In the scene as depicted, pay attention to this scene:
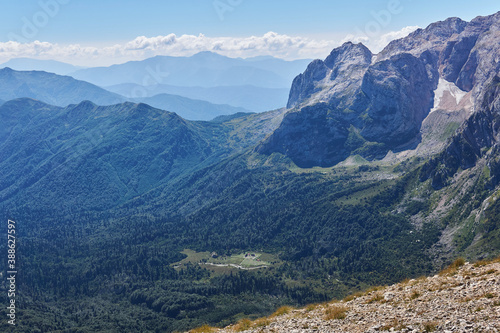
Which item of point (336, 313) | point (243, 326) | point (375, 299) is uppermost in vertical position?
point (375, 299)

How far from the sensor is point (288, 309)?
6359 centimetres

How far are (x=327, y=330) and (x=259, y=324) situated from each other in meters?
15.5

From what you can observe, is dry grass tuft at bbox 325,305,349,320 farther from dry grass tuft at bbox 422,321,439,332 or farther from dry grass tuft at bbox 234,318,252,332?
dry grass tuft at bbox 234,318,252,332

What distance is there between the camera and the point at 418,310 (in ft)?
141

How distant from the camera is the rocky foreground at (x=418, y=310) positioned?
124 feet

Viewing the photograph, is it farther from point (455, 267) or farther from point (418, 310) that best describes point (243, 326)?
point (455, 267)

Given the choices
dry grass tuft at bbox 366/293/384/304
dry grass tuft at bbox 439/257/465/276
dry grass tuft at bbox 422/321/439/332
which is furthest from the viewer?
dry grass tuft at bbox 439/257/465/276

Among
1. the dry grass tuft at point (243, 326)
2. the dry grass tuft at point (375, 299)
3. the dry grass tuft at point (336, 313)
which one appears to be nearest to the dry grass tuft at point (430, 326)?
the dry grass tuft at point (336, 313)

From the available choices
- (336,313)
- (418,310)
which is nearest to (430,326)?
(418,310)

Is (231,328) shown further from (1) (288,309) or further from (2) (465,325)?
(2) (465,325)

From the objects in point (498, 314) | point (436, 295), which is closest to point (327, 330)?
point (436, 295)

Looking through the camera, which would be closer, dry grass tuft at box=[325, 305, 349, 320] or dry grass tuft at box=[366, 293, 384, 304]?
dry grass tuft at box=[325, 305, 349, 320]

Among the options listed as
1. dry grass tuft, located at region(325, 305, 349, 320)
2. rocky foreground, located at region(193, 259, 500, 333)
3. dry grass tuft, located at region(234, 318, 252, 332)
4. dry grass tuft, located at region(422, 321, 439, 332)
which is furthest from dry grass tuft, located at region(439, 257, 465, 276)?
dry grass tuft, located at region(234, 318, 252, 332)

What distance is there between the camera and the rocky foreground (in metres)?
37.7
